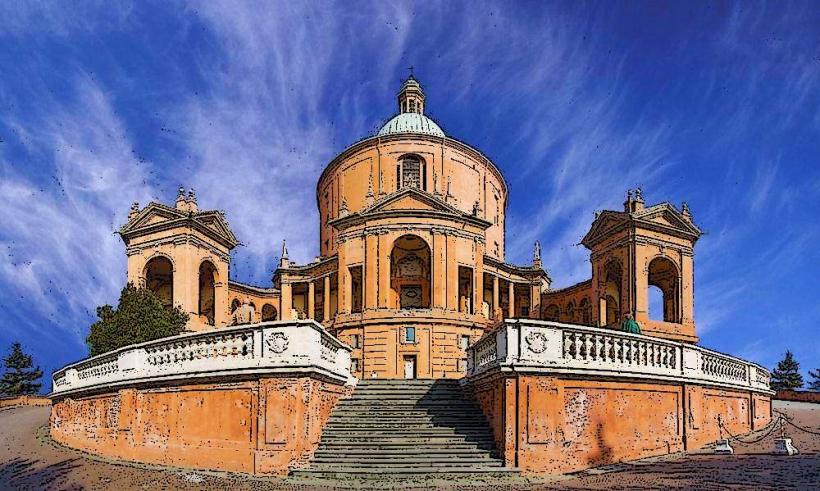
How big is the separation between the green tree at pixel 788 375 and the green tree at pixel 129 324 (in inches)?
1522

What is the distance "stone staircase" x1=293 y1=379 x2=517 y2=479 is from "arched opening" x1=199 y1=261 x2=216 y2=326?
2527 centimetres

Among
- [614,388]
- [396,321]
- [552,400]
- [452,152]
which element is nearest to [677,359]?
[614,388]

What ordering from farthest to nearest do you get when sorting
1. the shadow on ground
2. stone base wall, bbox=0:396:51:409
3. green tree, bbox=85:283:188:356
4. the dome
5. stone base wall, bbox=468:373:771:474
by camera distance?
the dome
stone base wall, bbox=0:396:51:409
green tree, bbox=85:283:188:356
the shadow on ground
stone base wall, bbox=468:373:771:474

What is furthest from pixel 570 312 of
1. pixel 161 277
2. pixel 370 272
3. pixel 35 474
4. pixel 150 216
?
pixel 35 474

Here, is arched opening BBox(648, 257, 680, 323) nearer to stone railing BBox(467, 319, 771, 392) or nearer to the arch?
the arch

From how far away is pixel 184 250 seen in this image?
124ft

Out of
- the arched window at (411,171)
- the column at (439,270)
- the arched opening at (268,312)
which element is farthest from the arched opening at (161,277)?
the column at (439,270)

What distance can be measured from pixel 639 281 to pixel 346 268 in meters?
16.0

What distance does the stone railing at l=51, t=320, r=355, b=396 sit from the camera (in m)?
14.5

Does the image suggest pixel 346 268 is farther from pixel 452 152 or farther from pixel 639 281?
pixel 639 281

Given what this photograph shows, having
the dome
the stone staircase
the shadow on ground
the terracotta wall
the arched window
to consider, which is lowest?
the shadow on ground

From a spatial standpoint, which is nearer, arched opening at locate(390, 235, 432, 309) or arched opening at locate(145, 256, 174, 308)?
arched opening at locate(390, 235, 432, 309)

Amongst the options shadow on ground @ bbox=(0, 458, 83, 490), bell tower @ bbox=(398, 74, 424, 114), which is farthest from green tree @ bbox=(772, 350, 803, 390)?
shadow on ground @ bbox=(0, 458, 83, 490)

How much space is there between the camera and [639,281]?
3591cm
